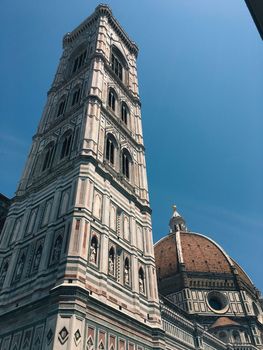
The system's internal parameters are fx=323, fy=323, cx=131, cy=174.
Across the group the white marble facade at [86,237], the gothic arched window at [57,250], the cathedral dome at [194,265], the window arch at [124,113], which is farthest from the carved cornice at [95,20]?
the cathedral dome at [194,265]

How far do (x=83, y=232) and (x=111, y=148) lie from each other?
29.8ft

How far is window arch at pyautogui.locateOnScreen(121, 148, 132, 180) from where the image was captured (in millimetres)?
23547

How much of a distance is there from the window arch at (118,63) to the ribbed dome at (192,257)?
3391 centimetres

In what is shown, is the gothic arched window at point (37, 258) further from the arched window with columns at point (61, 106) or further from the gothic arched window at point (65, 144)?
the arched window with columns at point (61, 106)

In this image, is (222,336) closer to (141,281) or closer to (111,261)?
(141,281)

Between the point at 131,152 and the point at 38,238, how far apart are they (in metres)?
10.9

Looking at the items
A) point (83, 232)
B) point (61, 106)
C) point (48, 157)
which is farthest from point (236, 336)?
point (61, 106)

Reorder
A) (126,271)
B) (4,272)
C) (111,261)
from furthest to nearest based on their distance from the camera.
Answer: (126,271), (4,272), (111,261)

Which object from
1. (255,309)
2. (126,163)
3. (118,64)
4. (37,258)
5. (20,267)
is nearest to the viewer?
(37,258)

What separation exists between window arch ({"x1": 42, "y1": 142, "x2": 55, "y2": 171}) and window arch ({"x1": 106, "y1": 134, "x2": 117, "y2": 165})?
4020 mm

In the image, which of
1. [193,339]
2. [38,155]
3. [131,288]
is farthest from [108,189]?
[193,339]

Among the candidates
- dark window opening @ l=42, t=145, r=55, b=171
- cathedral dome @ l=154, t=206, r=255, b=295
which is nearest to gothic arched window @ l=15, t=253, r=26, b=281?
dark window opening @ l=42, t=145, r=55, b=171

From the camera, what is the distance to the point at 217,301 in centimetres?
4828

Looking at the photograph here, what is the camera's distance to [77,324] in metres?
12.2
